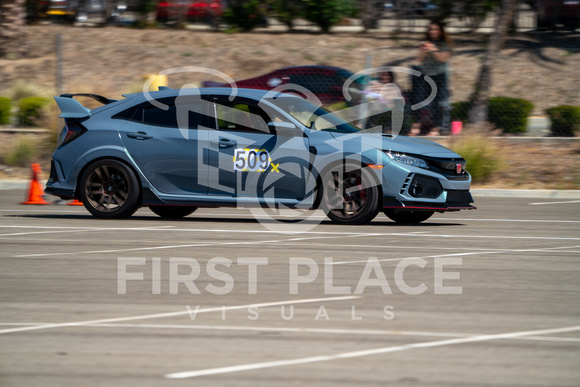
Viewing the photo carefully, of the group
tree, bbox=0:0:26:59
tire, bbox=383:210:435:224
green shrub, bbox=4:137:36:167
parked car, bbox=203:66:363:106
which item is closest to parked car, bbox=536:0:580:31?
parked car, bbox=203:66:363:106

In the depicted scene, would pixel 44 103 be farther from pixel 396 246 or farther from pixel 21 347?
pixel 21 347

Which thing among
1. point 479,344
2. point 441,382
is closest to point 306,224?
point 479,344

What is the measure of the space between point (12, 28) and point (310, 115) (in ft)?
72.9

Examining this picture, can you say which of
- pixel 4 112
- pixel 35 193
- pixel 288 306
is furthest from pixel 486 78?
pixel 288 306

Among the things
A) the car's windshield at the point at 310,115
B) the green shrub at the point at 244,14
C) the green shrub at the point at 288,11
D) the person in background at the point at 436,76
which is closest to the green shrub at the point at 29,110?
the person in background at the point at 436,76

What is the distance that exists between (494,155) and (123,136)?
7.50m

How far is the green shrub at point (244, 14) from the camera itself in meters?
36.4

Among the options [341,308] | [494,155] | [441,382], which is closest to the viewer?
[441,382]

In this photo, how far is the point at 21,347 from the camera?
4.69 metres

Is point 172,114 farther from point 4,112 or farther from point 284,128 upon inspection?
point 4,112

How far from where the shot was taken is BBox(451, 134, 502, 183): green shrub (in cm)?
1516

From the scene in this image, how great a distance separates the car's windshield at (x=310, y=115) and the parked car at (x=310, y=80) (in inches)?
313

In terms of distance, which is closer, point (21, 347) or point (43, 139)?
point (21, 347)

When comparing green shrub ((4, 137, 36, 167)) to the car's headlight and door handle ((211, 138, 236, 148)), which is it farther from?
the car's headlight
